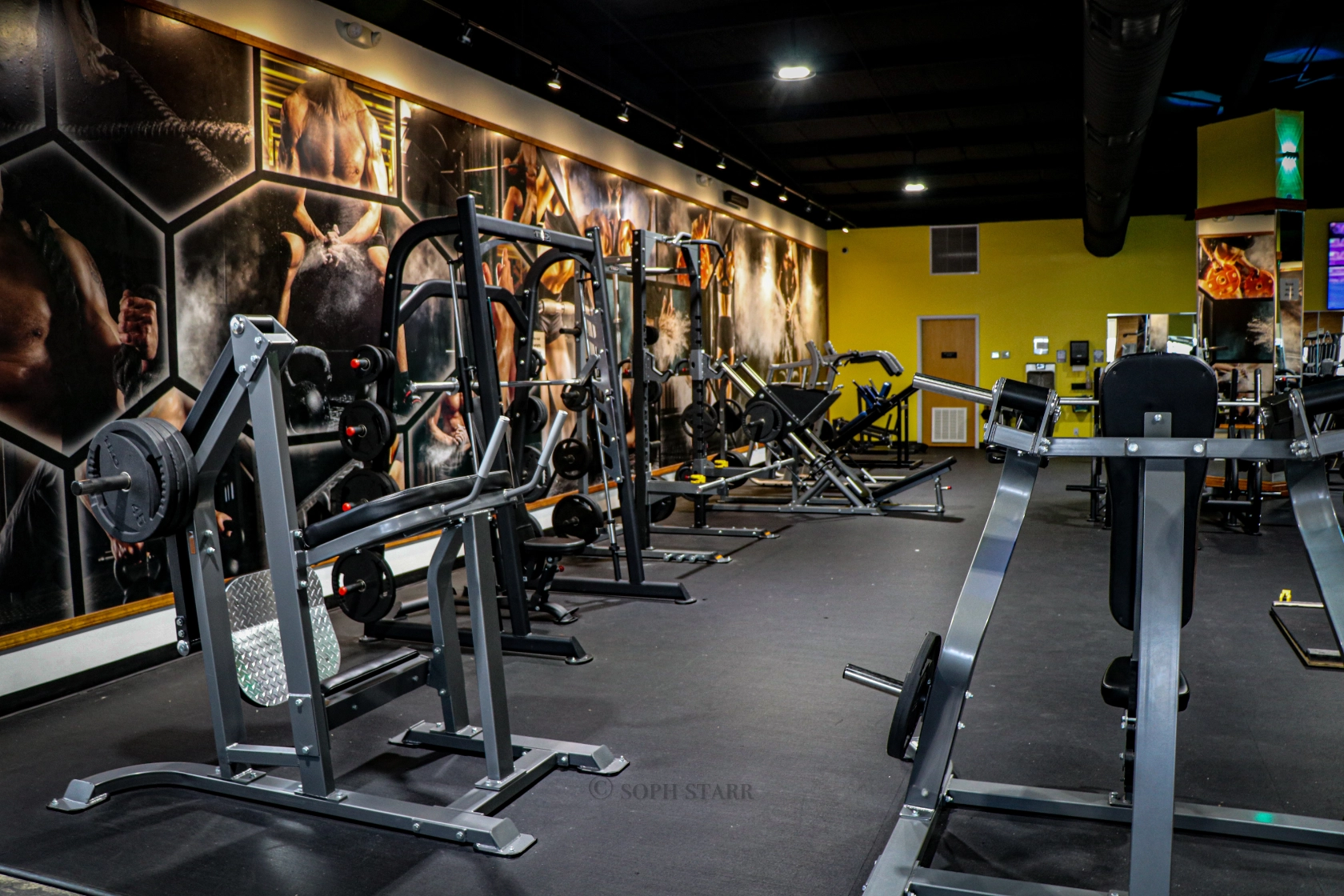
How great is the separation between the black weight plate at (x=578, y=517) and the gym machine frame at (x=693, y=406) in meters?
0.51

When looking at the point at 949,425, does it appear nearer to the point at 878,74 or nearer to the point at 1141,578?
the point at 878,74

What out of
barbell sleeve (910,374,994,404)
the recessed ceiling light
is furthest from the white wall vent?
barbell sleeve (910,374,994,404)

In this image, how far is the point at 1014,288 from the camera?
14859 mm

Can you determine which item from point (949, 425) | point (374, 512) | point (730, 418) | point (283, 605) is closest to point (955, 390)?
point (374, 512)

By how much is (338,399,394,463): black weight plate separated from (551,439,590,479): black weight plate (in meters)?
1.99

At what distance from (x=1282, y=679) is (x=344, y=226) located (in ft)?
16.9

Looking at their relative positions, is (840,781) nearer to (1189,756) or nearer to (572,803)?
(572,803)

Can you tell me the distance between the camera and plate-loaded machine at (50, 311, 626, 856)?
2.56 m

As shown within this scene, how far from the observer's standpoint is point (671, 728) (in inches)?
131

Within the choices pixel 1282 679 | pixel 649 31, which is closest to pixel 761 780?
pixel 1282 679

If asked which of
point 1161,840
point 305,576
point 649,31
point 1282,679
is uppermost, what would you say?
point 649,31

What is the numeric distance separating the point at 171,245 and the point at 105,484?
228 centimetres

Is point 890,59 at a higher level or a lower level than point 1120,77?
higher

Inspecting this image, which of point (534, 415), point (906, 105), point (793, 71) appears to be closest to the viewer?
point (534, 415)
